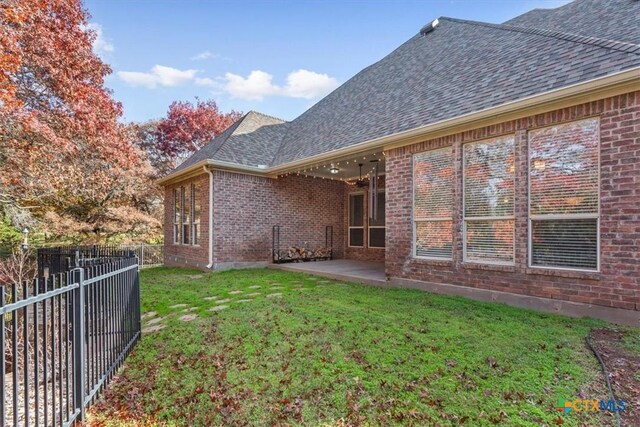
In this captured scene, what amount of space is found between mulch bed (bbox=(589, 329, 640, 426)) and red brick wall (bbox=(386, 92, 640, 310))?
69 cm

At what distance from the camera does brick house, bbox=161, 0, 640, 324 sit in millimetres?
4395

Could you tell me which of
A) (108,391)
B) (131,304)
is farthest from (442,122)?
(108,391)

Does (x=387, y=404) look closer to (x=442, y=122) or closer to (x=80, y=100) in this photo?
(x=442, y=122)

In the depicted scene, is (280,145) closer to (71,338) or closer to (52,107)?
(52,107)

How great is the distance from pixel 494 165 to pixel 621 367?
11.0 ft

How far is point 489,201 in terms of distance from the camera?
18.7ft

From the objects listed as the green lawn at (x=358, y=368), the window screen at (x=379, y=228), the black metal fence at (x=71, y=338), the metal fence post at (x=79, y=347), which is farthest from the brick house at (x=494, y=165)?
the metal fence post at (x=79, y=347)

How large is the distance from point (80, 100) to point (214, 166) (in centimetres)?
407

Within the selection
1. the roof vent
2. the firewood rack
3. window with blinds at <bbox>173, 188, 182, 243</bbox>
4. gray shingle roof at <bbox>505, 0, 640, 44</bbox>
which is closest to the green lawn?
gray shingle roof at <bbox>505, 0, 640, 44</bbox>

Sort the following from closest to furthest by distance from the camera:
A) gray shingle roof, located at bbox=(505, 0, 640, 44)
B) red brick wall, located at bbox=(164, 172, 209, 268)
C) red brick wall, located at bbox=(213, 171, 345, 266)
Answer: gray shingle roof, located at bbox=(505, 0, 640, 44) → red brick wall, located at bbox=(213, 171, 345, 266) → red brick wall, located at bbox=(164, 172, 209, 268)

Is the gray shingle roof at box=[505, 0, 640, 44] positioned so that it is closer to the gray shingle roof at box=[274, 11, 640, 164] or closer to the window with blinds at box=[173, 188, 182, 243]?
the gray shingle roof at box=[274, 11, 640, 164]

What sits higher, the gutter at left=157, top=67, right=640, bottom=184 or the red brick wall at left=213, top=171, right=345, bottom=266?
the gutter at left=157, top=67, right=640, bottom=184

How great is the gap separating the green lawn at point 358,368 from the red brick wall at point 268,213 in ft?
16.1

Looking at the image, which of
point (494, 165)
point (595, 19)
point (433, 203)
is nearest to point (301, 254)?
point (433, 203)
